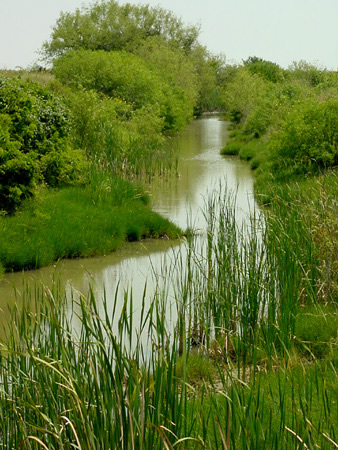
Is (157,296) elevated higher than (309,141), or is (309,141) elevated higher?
(309,141)

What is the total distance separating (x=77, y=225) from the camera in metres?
10.9

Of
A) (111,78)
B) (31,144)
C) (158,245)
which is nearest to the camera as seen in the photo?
(158,245)

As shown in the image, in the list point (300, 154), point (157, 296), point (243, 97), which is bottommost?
point (157, 296)

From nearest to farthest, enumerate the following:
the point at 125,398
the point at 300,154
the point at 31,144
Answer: the point at 125,398, the point at 31,144, the point at 300,154

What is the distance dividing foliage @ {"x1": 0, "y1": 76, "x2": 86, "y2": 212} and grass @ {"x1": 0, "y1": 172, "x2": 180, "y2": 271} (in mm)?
330

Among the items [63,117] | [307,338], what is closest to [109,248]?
[63,117]

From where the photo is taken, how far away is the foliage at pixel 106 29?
165 ft

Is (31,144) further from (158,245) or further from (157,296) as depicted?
(157,296)

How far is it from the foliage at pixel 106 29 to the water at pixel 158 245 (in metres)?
20.3

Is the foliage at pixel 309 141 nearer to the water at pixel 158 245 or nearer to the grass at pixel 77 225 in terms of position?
the water at pixel 158 245

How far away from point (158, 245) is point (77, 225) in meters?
1.27

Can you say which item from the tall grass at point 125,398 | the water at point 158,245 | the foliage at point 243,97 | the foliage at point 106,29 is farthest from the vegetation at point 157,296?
the foliage at point 106,29

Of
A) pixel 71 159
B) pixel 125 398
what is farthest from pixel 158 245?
pixel 125 398

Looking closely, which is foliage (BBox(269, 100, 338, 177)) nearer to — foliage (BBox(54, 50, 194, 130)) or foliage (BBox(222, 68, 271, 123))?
foliage (BBox(54, 50, 194, 130))
